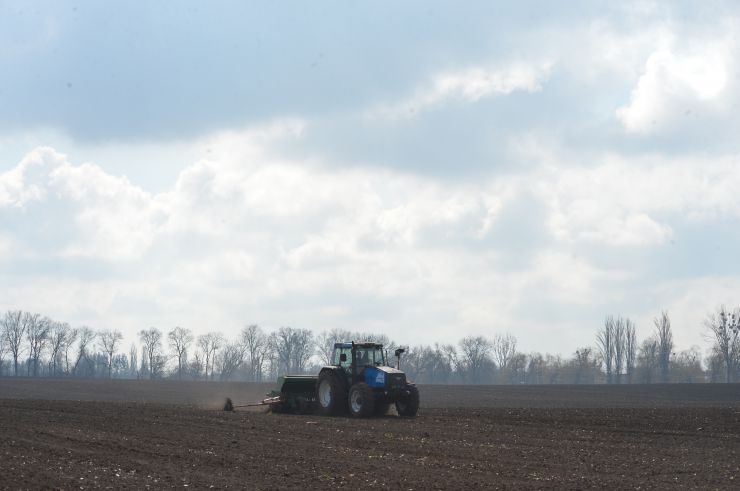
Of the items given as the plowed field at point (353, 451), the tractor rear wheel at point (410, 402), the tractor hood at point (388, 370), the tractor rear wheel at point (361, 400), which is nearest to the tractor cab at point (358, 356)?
the tractor hood at point (388, 370)

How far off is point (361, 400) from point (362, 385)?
18.9 inches

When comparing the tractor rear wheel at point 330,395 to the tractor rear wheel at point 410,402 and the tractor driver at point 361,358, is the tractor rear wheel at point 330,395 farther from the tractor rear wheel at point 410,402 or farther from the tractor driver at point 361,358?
the tractor rear wheel at point 410,402

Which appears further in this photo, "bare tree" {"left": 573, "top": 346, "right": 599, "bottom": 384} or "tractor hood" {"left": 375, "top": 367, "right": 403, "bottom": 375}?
"bare tree" {"left": 573, "top": 346, "right": 599, "bottom": 384}

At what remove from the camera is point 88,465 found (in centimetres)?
1490

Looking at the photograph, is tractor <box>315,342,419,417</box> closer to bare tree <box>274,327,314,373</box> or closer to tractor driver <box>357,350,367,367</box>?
tractor driver <box>357,350,367,367</box>

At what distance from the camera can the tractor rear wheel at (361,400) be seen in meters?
26.1

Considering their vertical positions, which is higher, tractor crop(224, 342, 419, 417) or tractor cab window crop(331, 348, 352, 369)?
tractor cab window crop(331, 348, 352, 369)

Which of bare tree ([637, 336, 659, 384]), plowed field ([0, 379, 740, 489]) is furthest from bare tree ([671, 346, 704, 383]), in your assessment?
plowed field ([0, 379, 740, 489])

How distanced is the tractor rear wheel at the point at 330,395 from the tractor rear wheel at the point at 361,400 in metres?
0.34

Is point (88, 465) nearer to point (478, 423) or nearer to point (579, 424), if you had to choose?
point (478, 423)

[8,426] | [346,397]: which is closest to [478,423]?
[346,397]

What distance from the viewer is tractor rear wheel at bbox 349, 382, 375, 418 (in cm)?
2606

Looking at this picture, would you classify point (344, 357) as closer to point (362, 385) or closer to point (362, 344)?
point (362, 344)

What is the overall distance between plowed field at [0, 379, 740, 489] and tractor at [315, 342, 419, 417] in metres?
0.88
